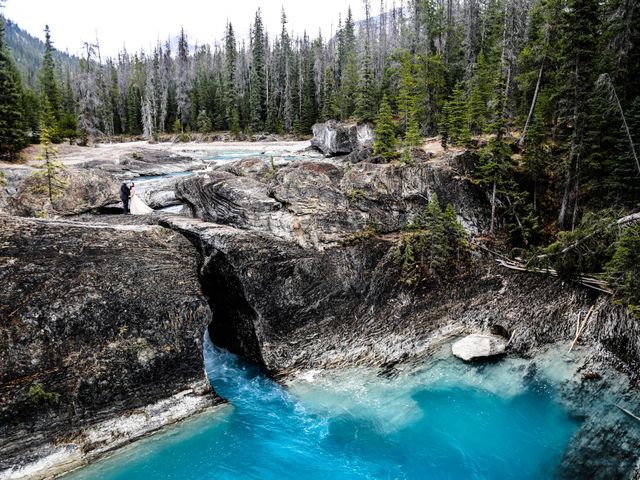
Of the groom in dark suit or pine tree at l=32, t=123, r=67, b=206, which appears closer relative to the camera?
pine tree at l=32, t=123, r=67, b=206

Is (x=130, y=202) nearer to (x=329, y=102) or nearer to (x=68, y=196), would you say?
(x=68, y=196)

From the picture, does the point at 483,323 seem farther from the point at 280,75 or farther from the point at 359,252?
the point at 280,75

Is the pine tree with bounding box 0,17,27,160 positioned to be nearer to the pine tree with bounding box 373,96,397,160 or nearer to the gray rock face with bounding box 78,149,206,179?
the gray rock face with bounding box 78,149,206,179

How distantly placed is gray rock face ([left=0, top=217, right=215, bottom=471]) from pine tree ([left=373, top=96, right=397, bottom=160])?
15.5 metres

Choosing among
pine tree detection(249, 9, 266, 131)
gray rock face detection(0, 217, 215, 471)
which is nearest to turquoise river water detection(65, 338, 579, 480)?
gray rock face detection(0, 217, 215, 471)

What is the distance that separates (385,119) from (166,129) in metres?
75.0

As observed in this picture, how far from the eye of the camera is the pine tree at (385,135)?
24761mm

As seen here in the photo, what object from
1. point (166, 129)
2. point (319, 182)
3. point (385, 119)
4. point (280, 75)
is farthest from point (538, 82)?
point (166, 129)

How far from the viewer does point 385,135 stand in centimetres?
2588

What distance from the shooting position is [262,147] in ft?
212

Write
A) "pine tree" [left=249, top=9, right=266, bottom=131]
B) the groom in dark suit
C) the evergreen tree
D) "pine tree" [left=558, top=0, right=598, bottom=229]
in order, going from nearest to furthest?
"pine tree" [left=558, top=0, right=598, bottom=229], the groom in dark suit, "pine tree" [left=249, top=9, right=266, bottom=131], the evergreen tree

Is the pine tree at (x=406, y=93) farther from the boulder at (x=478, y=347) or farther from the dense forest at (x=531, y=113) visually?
the boulder at (x=478, y=347)

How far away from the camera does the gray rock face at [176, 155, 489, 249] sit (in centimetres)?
1659

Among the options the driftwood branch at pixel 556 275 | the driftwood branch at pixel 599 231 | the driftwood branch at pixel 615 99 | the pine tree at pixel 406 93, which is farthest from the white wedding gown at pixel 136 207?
the pine tree at pixel 406 93
